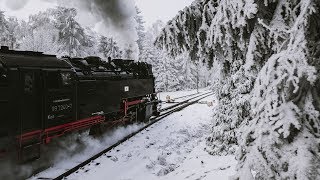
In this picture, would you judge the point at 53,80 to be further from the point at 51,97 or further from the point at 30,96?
the point at 30,96

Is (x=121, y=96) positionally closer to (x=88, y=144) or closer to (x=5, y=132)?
(x=88, y=144)

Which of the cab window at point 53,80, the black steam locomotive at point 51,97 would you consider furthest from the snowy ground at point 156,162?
the cab window at point 53,80

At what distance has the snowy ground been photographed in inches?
317

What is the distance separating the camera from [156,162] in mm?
9852

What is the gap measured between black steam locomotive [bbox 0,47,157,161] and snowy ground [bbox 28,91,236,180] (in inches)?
45.4

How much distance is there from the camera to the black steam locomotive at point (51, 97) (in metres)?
7.64

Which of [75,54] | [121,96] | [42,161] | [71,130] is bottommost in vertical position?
[42,161]

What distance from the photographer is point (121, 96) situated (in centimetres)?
1430

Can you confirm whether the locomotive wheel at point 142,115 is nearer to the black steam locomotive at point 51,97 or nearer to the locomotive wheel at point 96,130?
the black steam locomotive at point 51,97

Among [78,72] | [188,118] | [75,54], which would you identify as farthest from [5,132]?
[75,54]

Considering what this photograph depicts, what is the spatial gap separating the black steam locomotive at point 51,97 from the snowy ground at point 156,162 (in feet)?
3.78

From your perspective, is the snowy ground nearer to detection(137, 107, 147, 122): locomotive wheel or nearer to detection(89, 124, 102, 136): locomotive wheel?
detection(89, 124, 102, 136): locomotive wheel

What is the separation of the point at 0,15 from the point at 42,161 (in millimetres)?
41762

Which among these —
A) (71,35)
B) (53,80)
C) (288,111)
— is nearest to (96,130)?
(53,80)
